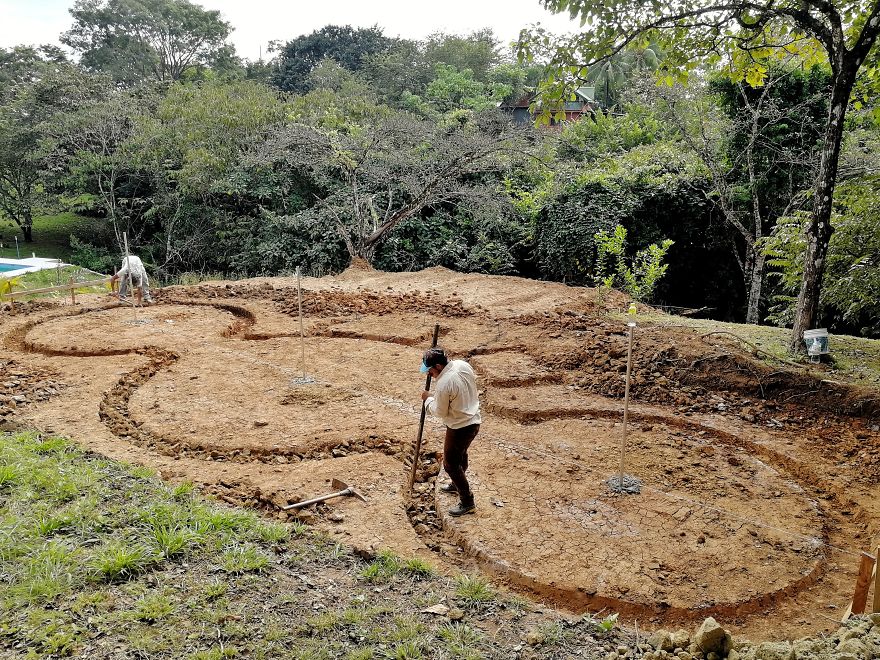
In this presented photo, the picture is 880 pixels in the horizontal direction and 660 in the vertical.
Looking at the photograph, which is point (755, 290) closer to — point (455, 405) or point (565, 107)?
point (455, 405)

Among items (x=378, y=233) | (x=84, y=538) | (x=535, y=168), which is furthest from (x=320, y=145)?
(x=84, y=538)

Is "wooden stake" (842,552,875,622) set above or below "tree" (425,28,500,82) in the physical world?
below

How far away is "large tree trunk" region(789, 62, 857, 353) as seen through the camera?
6.67m

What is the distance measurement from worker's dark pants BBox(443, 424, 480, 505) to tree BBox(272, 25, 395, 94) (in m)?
32.5

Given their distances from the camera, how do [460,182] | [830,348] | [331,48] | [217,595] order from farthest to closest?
[331,48]
[460,182]
[830,348]
[217,595]

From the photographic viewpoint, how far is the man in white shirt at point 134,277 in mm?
11883

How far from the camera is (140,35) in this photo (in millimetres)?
32969

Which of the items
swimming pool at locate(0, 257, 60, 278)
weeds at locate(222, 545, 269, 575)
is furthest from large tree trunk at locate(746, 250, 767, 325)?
swimming pool at locate(0, 257, 60, 278)

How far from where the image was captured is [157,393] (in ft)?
24.7

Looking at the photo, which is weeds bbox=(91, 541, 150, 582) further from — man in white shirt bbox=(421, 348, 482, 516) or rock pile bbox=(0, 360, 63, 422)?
rock pile bbox=(0, 360, 63, 422)

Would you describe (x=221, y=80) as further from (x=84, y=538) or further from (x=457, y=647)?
(x=457, y=647)

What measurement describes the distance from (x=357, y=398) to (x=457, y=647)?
4.31 m

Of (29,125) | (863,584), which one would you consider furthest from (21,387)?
(29,125)

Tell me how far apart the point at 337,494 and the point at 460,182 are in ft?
42.3
